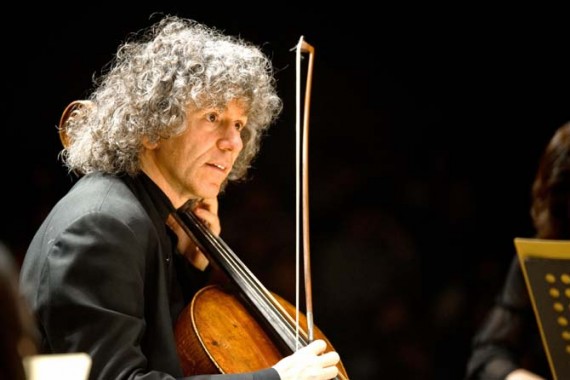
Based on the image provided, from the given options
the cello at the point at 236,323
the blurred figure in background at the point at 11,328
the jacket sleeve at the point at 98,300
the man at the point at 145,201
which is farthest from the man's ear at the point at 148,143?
the blurred figure in background at the point at 11,328

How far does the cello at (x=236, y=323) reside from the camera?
190 cm

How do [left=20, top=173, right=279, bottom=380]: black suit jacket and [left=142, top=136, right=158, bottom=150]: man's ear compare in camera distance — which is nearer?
[left=20, top=173, right=279, bottom=380]: black suit jacket

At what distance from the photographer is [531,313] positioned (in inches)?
107

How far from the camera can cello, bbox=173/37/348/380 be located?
190 cm

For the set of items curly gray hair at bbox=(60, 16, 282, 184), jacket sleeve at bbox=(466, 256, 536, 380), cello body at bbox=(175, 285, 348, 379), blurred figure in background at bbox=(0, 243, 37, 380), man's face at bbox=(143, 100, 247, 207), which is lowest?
jacket sleeve at bbox=(466, 256, 536, 380)

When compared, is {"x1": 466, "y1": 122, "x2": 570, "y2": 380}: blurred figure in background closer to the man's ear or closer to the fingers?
the fingers

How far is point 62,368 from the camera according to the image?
3.49 ft

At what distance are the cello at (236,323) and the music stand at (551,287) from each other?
1.58 ft

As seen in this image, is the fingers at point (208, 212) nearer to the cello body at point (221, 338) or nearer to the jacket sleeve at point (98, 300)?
the cello body at point (221, 338)

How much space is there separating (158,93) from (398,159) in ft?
6.37

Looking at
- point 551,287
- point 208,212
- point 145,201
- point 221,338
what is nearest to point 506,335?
point 551,287

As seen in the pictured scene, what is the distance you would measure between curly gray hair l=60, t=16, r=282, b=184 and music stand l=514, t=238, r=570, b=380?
840 mm

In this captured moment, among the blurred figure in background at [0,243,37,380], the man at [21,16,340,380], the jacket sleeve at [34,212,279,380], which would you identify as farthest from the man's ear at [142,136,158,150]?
the blurred figure in background at [0,243,37,380]

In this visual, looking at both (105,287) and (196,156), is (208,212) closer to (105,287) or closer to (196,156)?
(196,156)
